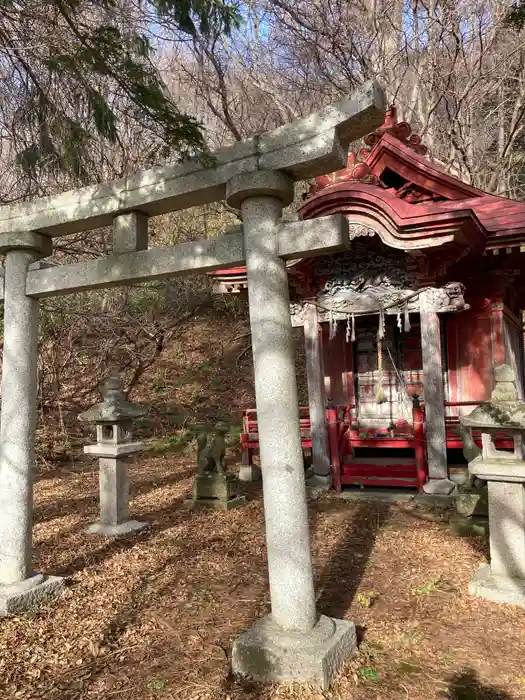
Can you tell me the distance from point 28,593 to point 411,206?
6.15 metres

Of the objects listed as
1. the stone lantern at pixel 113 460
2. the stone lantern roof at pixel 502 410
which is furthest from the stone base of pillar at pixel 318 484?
the stone lantern roof at pixel 502 410

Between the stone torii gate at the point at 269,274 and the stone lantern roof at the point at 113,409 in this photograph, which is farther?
the stone lantern roof at the point at 113,409

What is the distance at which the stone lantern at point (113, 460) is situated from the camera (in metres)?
6.40

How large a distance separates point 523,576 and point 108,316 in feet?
31.8

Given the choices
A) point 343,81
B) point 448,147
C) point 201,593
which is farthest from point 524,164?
point 201,593

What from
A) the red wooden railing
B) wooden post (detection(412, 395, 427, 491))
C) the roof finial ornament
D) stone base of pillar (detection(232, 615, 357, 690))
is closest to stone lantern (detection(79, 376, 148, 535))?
the red wooden railing

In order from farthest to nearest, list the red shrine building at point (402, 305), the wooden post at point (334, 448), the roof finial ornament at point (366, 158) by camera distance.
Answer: the wooden post at point (334, 448) < the roof finial ornament at point (366, 158) < the red shrine building at point (402, 305)

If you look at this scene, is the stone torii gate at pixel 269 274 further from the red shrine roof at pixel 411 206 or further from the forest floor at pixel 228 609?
the red shrine roof at pixel 411 206

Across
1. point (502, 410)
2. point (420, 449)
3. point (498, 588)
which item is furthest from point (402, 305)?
point (498, 588)

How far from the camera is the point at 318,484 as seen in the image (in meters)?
8.27

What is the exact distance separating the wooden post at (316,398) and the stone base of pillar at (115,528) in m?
3.06

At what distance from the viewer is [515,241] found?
282 inches

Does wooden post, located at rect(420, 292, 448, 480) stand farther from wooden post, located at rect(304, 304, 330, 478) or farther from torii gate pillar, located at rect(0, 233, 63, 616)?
torii gate pillar, located at rect(0, 233, 63, 616)

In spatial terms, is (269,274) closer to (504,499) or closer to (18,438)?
(18,438)
